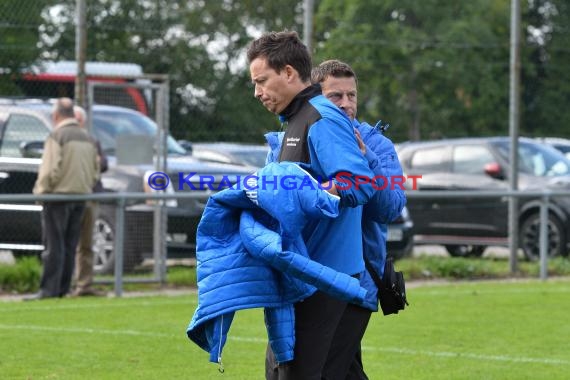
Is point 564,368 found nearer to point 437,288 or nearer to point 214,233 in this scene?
point 214,233

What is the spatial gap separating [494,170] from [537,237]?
194 cm

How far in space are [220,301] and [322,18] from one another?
1285 cm

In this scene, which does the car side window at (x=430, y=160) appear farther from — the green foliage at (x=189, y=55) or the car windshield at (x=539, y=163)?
the green foliage at (x=189, y=55)

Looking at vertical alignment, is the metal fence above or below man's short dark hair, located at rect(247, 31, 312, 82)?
below

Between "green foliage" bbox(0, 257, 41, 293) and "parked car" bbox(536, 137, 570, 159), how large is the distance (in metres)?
8.02

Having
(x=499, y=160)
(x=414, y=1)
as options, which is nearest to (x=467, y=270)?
(x=499, y=160)

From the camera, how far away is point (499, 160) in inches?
723

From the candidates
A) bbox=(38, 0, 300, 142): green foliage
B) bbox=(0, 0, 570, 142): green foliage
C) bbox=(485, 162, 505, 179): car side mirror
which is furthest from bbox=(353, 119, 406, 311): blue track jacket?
bbox=(485, 162, 505, 179): car side mirror

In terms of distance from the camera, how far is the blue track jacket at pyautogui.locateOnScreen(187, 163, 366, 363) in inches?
194

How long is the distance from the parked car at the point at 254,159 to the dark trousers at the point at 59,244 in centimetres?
269

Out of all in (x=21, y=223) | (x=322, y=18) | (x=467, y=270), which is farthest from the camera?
(x=322, y=18)

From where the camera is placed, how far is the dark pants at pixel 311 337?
514cm

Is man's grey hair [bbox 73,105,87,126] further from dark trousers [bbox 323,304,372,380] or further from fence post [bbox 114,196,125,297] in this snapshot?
dark trousers [bbox 323,304,372,380]

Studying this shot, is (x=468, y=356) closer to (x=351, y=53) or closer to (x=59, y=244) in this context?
(x=59, y=244)
